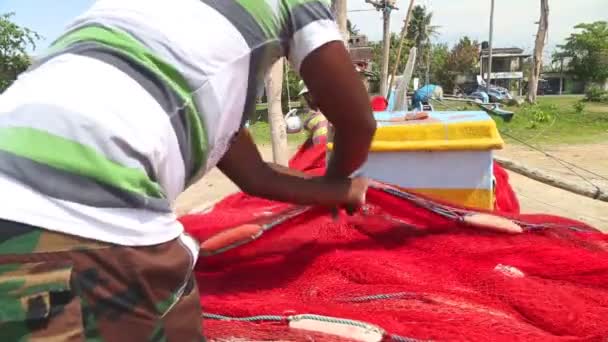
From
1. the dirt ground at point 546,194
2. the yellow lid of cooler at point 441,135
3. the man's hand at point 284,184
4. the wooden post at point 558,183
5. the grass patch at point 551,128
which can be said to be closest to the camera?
the man's hand at point 284,184

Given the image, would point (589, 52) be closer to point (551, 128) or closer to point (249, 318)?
point (551, 128)

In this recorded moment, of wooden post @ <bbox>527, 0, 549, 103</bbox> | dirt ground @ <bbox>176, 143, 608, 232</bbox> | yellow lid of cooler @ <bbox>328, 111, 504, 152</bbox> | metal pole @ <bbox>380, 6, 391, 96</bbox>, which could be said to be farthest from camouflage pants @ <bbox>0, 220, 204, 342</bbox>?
wooden post @ <bbox>527, 0, 549, 103</bbox>

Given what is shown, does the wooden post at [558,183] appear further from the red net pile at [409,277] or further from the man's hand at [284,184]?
the man's hand at [284,184]

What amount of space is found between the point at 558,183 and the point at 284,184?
5.75 m

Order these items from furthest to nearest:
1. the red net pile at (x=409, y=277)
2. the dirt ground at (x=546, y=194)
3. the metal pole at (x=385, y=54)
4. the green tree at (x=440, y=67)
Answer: the green tree at (x=440, y=67)
the metal pole at (x=385, y=54)
the dirt ground at (x=546, y=194)
the red net pile at (x=409, y=277)

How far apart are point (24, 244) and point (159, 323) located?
27cm

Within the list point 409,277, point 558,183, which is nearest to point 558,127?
point 558,183

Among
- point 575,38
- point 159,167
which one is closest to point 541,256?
point 159,167

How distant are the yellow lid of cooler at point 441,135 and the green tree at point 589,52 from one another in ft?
169

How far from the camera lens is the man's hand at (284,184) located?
1612mm

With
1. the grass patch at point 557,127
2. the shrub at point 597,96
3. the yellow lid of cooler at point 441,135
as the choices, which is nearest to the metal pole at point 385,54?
the grass patch at point 557,127

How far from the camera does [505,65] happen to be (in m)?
62.7

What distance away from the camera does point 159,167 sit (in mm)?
1014

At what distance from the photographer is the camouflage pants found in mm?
885
